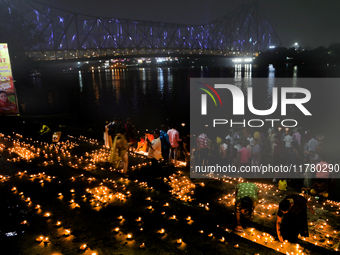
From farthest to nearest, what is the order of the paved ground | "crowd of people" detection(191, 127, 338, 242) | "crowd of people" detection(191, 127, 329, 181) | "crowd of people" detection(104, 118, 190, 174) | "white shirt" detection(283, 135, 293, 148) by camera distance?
"white shirt" detection(283, 135, 293, 148) < "crowd of people" detection(191, 127, 329, 181) < "crowd of people" detection(104, 118, 190, 174) < the paved ground < "crowd of people" detection(191, 127, 338, 242)

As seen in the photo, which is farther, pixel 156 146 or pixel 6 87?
pixel 6 87

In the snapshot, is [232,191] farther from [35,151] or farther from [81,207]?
[35,151]

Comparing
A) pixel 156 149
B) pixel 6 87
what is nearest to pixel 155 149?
pixel 156 149

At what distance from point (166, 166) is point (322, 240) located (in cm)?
465

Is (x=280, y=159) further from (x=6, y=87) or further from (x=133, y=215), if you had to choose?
(x=6, y=87)

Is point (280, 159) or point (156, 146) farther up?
point (156, 146)

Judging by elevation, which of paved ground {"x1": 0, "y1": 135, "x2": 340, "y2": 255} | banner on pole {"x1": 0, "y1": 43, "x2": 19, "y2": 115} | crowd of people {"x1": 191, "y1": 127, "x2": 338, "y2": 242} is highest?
banner on pole {"x1": 0, "y1": 43, "x2": 19, "y2": 115}

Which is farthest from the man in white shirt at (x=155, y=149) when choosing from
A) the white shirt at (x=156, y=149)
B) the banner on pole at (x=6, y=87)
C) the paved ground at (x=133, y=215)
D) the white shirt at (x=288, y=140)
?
the banner on pole at (x=6, y=87)

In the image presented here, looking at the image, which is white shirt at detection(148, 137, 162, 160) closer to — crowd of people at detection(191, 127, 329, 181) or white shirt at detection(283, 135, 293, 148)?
crowd of people at detection(191, 127, 329, 181)

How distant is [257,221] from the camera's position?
213 inches

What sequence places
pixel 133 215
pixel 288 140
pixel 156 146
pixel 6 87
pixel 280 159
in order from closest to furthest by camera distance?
pixel 133 215 → pixel 156 146 → pixel 280 159 → pixel 288 140 → pixel 6 87

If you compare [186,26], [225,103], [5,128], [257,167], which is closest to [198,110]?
[225,103]

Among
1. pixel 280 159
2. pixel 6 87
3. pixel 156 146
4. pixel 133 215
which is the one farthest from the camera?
pixel 6 87

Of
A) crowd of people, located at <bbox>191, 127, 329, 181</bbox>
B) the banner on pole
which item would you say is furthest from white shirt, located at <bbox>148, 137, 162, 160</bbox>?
the banner on pole
